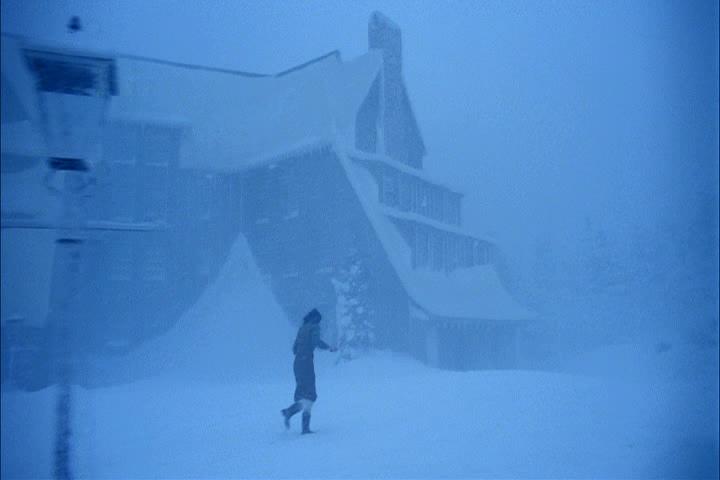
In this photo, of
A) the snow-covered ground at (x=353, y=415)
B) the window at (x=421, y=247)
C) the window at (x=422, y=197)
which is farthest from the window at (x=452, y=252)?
the snow-covered ground at (x=353, y=415)

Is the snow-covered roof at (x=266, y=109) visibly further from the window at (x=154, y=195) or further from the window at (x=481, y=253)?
the window at (x=481, y=253)

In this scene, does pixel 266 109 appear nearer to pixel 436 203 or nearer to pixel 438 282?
pixel 436 203

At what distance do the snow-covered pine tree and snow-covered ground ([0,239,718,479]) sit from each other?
21.4 inches

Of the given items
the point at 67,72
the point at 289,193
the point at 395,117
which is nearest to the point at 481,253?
the point at 395,117

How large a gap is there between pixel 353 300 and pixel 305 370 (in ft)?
11.8

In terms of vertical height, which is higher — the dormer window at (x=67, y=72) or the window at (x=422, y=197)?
the dormer window at (x=67, y=72)

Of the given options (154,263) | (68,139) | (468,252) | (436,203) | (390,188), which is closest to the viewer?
(68,139)

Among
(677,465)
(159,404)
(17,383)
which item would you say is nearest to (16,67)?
(17,383)

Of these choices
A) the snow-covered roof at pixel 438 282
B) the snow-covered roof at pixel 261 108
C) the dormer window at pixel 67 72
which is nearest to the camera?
the dormer window at pixel 67 72

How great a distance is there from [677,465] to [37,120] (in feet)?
28.4

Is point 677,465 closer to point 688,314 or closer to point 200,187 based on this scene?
point 688,314

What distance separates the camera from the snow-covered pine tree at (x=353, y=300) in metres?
9.98

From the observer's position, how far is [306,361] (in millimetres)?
6707

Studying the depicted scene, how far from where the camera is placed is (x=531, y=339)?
40.5 feet
